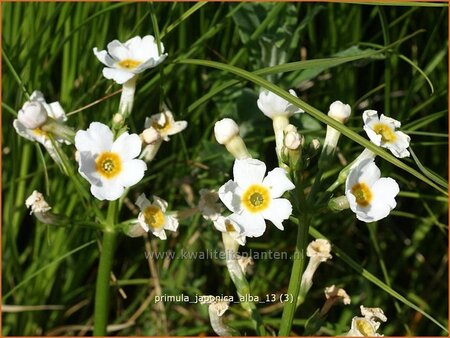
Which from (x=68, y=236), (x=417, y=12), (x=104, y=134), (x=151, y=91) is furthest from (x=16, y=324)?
(x=417, y=12)

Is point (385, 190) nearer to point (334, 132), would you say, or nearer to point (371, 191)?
point (371, 191)

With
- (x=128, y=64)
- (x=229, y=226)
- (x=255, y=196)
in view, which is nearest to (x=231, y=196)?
(x=255, y=196)

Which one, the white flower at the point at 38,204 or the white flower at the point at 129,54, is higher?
the white flower at the point at 129,54

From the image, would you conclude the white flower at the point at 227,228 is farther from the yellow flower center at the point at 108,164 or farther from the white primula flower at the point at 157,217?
the yellow flower center at the point at 108,164

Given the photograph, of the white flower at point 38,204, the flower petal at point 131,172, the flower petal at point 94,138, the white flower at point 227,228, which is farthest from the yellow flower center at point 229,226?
the white flower at point 38,204

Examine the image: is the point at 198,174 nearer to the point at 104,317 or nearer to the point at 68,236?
the point at 68,236

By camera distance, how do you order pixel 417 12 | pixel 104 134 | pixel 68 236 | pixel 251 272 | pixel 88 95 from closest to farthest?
pixel 104 134 < pixel 88 95 < pixel 68 236 < pixel 251 272 < pixel 417 12

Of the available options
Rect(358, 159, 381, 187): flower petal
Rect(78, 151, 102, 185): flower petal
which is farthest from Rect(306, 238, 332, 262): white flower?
Rect(78, 151, 102, 185): flower petal
